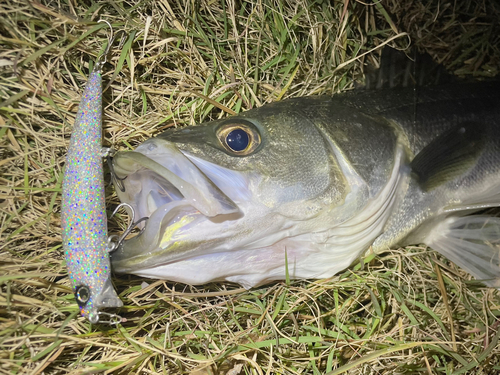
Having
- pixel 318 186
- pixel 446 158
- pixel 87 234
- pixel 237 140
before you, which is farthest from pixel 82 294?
pixel 446 158

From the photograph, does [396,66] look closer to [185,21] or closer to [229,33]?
[229,33]

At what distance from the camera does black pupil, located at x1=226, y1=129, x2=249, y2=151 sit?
70.7 inches

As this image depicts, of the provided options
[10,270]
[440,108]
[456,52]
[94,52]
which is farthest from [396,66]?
[10,270]

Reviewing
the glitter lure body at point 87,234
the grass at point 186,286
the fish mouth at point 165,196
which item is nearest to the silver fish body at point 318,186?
the fish mouth at point 165,196

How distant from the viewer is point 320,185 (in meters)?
1.85

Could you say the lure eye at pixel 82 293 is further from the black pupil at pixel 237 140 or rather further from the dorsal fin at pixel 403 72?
the dorsal fin at pixel 403 72

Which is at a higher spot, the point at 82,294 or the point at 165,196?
the point at 165,196

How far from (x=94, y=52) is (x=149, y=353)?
1.83 meters

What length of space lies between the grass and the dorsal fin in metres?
0.25

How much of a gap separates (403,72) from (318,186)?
117 centimetres

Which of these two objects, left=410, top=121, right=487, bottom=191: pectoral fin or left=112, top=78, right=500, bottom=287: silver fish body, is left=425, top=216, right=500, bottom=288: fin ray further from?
left=410, top=121, right=487, bottom=191: pectoral fin

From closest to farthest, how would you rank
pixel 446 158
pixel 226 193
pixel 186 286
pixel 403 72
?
1. pixel 226 193
2. pixel 446 158
3. pixel 186 286
4. pixel 403 72

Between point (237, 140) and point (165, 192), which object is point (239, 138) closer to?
point (237, 140)

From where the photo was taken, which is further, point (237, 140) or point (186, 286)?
point (186, 286)
